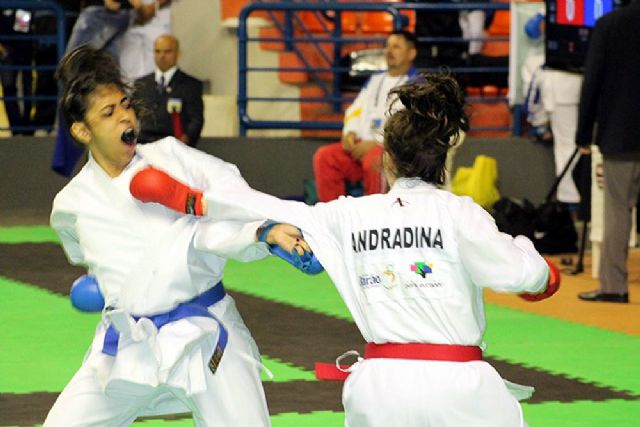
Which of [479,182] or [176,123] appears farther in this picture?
[479,182]

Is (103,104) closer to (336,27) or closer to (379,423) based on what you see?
(379,423)

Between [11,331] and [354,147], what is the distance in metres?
5.32

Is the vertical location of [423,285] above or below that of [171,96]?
below

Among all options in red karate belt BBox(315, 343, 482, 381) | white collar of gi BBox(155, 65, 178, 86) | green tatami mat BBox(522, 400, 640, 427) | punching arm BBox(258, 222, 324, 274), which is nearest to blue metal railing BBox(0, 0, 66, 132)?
white collar of gi BBox(155, 65, 178, 86)

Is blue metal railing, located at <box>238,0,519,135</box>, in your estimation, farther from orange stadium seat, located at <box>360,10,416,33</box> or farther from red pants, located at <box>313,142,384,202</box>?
red pants, located at <box>313,142,384,202</box>

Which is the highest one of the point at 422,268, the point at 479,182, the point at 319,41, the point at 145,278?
the point at 319,41

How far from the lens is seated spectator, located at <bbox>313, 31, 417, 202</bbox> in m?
14.1

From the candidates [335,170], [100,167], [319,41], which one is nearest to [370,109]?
[335,170]

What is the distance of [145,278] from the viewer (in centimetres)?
507

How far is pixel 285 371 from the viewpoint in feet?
28.0

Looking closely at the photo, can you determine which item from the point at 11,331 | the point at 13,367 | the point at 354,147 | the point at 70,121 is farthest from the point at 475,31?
the point at 70,121

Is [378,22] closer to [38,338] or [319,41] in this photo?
[319,41]

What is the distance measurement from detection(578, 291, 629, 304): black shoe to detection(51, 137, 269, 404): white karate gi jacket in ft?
20.8

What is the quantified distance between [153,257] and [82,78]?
68 cm
